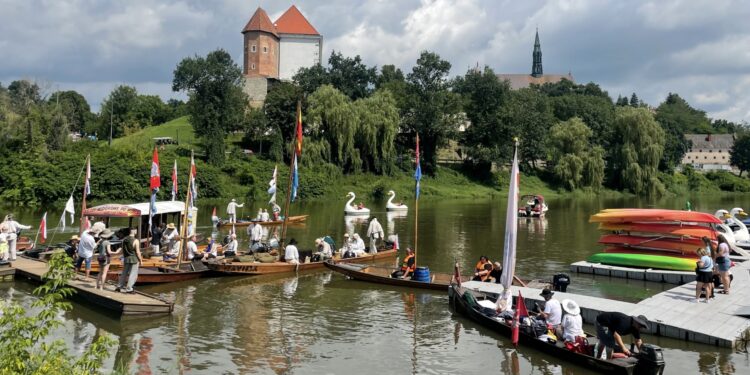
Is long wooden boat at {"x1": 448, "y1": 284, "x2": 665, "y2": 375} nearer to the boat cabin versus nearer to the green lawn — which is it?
the boat cabin

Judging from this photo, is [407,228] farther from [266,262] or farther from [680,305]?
[680,305]

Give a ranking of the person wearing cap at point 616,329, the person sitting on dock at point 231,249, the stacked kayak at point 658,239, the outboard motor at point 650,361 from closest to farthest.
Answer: the outboard motor at point 650,361 → the person wearing cap at point 616,329 → the stacked kayak at point 658,239 → the person sitting on dock at point 231,249

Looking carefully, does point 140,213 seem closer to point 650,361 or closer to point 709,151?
point 650,361

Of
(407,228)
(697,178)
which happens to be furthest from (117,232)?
(697,178)

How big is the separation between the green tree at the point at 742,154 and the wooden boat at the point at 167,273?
130227 millimetres

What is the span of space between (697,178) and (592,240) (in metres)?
78.4

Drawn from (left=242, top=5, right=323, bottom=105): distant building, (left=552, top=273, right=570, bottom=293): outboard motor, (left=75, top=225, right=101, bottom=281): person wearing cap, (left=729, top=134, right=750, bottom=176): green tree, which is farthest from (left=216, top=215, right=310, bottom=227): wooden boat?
(left=729, top=134, right=750, bottom=176): green tree

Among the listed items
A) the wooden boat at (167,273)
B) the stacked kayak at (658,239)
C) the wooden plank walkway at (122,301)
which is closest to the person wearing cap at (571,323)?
the wooden plank walkway at (122,301)

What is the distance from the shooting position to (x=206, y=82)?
7488 cm

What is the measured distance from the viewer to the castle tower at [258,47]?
10488 centimetres

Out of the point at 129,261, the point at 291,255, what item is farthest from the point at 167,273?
the point at 291,255

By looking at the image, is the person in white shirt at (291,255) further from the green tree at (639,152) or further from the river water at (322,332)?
the green tree at (639,152)

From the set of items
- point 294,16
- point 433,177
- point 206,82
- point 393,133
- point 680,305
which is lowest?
point 680,305

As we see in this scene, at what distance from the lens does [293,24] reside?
114 m
